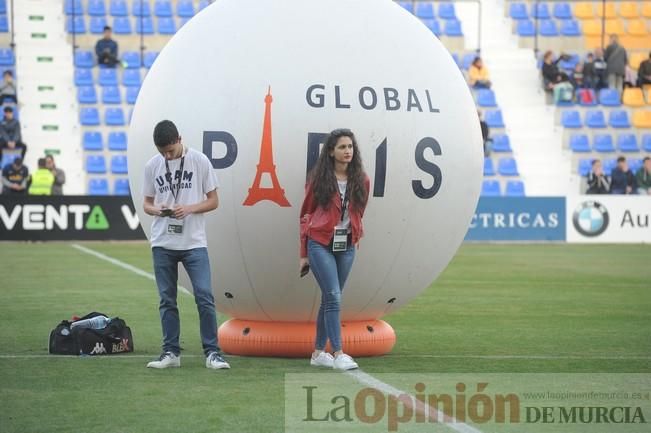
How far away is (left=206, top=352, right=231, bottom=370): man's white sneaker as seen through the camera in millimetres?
9805

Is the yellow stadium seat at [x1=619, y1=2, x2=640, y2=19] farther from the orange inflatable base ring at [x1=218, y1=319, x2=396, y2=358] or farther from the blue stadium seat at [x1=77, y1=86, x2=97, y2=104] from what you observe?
the orange inflatable base ring at [x1=218, y1=319, x2=396, y2=358]

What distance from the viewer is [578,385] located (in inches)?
363

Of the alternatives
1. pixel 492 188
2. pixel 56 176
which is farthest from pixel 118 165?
pixel 492 188

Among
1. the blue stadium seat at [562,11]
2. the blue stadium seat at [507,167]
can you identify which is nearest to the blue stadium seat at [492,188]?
the blue stadium seat at [507,167]

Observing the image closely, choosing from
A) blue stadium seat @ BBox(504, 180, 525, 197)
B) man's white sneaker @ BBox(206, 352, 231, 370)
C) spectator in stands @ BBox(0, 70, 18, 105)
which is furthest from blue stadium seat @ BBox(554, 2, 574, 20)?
man's white sneaker @ BBox(206, 352, 231, 370)

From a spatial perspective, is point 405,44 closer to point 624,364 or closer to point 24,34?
point 624,364

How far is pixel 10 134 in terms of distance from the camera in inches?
1168

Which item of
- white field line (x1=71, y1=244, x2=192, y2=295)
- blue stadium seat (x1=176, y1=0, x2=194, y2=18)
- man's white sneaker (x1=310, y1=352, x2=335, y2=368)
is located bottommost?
white field line (x1=71, y1=244, x2=192, y2=295)

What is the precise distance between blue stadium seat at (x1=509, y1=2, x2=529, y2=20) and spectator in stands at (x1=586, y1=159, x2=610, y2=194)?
803cm

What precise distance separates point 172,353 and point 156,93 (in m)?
2.09

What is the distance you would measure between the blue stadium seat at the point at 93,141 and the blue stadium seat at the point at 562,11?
1382cm

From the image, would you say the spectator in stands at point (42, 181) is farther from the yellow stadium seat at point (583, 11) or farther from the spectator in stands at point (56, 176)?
the yellow stadium seat at point (583, 11)

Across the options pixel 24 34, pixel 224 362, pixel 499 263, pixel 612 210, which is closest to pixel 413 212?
pixel 224 362

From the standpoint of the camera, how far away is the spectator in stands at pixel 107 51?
3281 cm
